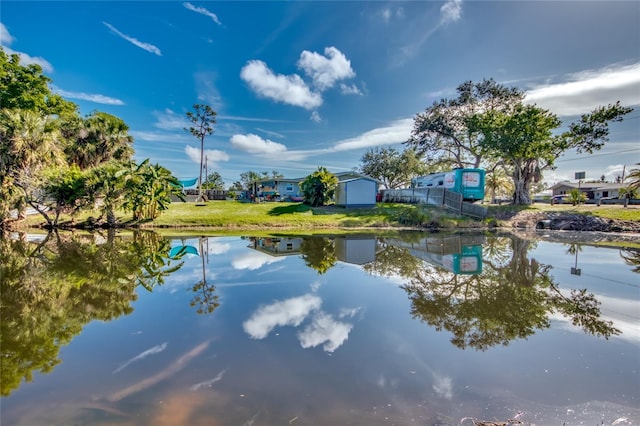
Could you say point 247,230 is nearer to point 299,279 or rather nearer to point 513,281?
point 299,279

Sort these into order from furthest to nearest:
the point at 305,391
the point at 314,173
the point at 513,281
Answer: the point at 314,173
the point at 513,281
the point at 305,391

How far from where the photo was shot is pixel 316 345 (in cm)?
483

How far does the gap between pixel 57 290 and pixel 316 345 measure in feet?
22.7

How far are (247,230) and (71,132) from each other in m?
19.6

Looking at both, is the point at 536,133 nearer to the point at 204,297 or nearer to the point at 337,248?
the point at 337,248

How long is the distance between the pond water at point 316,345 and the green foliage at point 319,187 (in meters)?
20.9

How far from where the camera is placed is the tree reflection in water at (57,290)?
14.9 ft

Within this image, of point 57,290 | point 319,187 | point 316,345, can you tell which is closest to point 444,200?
Answer: point 319,187

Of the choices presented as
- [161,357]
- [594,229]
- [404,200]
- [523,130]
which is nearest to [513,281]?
[161,357]

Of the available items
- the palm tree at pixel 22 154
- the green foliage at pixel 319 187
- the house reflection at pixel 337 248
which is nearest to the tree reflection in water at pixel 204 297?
the house reflection at pixel 337 248

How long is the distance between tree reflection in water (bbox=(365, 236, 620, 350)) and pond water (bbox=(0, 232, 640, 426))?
0.16ft

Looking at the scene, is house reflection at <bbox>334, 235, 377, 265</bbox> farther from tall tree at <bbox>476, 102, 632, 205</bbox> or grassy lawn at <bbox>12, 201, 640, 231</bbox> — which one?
tall tree at <bbox>476, 102, 632, 205</bbox>

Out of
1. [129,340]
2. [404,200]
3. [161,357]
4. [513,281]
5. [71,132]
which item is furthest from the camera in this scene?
[404,200]

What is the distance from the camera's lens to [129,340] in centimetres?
498
